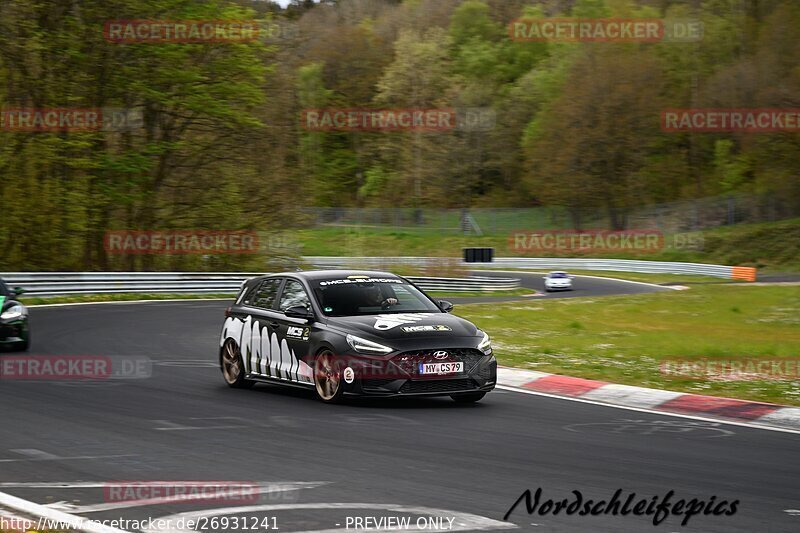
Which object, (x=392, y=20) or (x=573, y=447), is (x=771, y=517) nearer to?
(x=573, y=447)

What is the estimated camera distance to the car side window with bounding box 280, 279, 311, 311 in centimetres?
1247

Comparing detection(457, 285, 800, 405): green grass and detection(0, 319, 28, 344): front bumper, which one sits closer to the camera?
detection(457, 285, 800, 405): green grass

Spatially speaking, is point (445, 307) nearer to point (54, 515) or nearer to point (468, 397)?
point (468, 397)

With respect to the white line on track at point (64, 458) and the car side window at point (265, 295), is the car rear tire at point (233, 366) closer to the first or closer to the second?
the car side window at point (265, 295)

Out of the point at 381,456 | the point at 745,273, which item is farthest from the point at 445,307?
the point at 745,273

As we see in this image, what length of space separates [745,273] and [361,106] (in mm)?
50710

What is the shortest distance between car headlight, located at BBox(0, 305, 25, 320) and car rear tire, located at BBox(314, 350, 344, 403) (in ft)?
24.8

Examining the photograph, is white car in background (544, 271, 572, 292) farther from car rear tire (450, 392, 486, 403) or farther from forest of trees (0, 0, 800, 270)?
car rear tire (450, 392, 486, 403)

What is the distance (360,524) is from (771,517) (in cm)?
248

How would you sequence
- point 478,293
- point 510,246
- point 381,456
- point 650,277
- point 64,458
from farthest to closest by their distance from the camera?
1. point 510,246
2. point 650,277
3. point 478,293
4. point 381,456
5. point 64,458

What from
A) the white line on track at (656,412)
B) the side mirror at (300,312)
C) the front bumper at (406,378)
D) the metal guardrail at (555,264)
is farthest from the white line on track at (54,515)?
the metal guardrail at (555,264)

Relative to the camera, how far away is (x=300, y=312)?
12.1 m

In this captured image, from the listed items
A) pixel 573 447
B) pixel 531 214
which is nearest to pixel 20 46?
pixel 573 447

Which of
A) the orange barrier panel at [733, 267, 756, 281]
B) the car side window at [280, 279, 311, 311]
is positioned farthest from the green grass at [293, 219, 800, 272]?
the car side window at [280, 279, 311, 311]
